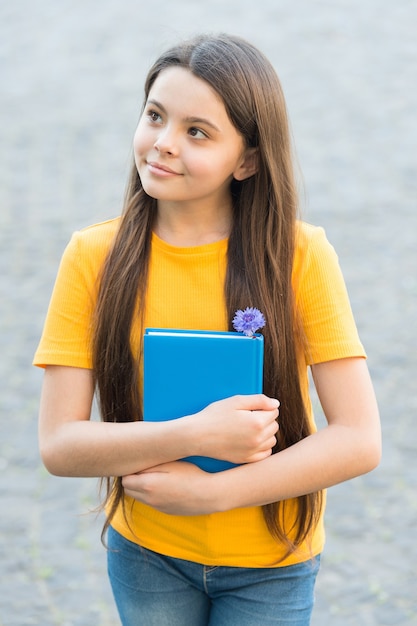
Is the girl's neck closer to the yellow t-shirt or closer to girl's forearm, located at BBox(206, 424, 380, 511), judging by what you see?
the yellow t-shirt

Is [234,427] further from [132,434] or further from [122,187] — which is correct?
[122,187]

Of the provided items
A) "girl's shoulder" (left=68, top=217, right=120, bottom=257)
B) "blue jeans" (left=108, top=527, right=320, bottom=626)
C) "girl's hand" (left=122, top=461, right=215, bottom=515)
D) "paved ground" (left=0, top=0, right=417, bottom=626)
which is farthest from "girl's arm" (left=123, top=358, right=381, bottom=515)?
"paved ground" (left=0, top=0, right=417, bottom=626)

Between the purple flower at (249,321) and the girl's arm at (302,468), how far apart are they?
17 centimetres

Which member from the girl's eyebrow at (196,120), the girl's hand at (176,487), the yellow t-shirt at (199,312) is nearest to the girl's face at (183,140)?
the girl's eyebrow at (196,120)

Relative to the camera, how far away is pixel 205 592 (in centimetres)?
186

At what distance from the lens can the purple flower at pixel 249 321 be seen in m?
1.63

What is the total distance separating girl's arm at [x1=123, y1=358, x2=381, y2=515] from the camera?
5.42ft

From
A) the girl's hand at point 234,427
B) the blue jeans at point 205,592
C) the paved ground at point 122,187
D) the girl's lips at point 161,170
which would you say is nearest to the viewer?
the girl's hand at point 234,427

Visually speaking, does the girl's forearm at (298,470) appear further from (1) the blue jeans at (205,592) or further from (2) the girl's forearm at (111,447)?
(1) the blue jeans at (205,592)

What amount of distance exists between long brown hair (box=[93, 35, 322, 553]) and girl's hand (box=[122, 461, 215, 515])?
20 cm

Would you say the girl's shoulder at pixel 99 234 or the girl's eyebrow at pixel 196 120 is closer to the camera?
the girl's eyebrow at pixel 196 120

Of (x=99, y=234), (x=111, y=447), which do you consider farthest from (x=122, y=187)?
(x=111, y=447)

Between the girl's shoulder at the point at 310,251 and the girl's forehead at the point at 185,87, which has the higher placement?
the girl's forehead at the point at 185,87

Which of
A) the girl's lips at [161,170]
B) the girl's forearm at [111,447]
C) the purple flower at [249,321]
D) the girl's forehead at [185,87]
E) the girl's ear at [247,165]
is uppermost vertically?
the girl's forehead at [185,87]
